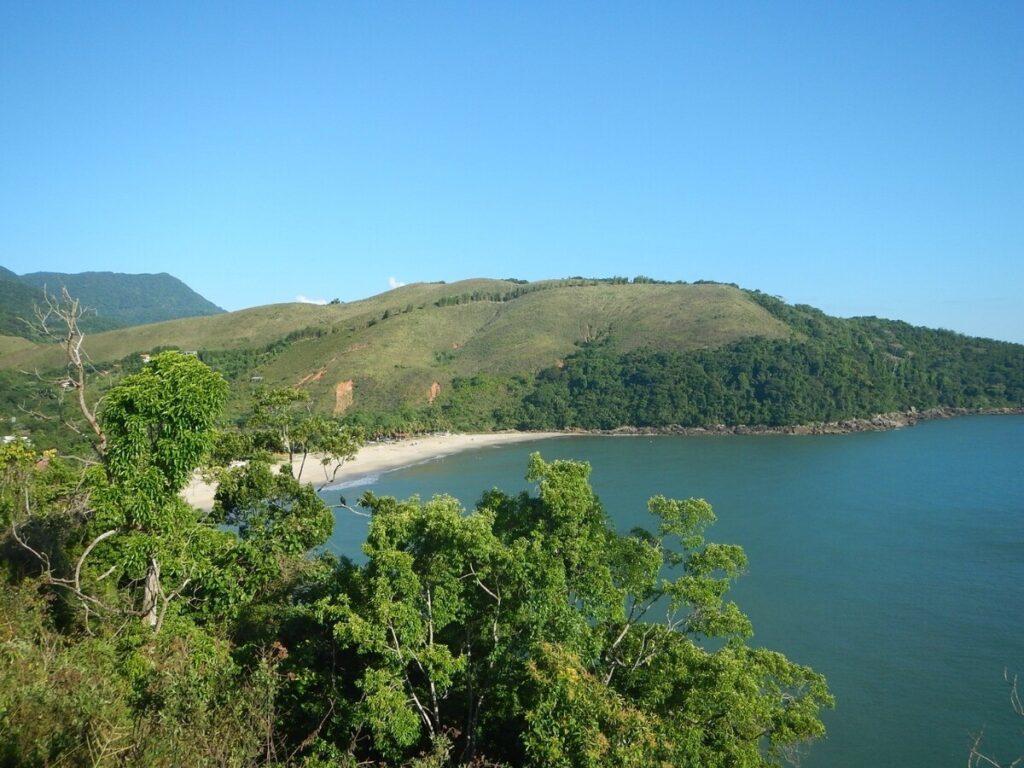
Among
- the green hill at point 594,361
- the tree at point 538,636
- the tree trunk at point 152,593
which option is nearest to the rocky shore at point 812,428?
the green hill at point 594,361

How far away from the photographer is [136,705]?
7.85 m

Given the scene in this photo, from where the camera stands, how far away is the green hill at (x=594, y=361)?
97.9 metres

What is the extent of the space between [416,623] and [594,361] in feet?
329

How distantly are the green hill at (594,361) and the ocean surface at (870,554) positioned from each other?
16.5 m

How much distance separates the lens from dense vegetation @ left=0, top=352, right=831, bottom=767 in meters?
10.2

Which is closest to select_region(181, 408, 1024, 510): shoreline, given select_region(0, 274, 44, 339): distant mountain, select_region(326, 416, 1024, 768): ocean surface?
select_region(326, 416, 1024, 768): ocean surface

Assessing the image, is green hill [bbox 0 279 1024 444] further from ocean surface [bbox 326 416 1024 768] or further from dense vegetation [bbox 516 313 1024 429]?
ocean surface [bbox 326 416 1024 768]

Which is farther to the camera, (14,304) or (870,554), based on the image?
(14,304)

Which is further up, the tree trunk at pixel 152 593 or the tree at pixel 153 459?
the tree at pixel 153 459

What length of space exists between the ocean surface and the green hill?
16466 mm

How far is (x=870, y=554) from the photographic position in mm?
39781

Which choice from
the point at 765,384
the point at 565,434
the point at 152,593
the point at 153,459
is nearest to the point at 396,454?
the point at 565,434

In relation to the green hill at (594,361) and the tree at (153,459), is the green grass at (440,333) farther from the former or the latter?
the tree at (153,459)

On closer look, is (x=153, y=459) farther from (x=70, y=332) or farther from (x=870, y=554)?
(x=870, y=554)
